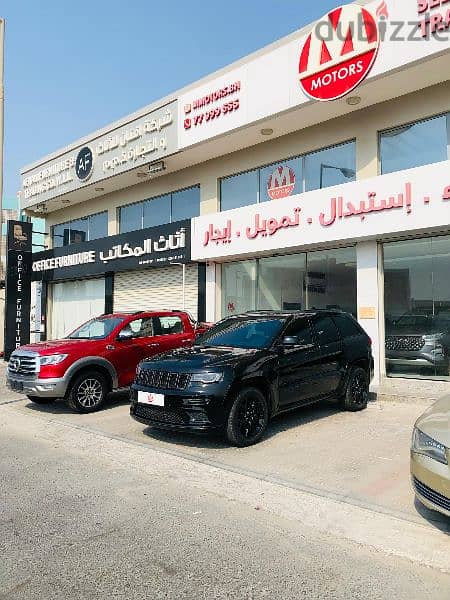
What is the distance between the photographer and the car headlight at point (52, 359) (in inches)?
348

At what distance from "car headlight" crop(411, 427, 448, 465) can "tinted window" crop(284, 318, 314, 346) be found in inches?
134

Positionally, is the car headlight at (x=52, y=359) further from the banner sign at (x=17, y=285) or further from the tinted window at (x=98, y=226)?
the banner sign at (x=17, y=285)

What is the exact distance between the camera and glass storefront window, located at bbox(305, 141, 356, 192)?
12633 mm

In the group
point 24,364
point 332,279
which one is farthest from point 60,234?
point 24,364

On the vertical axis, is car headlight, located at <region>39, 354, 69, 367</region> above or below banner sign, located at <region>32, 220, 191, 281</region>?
below

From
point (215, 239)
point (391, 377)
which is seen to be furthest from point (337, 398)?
point (215, 239)

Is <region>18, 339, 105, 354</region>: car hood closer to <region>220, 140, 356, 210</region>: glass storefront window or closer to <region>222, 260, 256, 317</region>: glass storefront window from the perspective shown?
<region>222, 260, 256, 317</region>: glass storefront window

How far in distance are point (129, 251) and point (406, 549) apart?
14979 mm

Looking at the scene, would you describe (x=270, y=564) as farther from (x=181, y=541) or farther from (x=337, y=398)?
(x=337, y=398)

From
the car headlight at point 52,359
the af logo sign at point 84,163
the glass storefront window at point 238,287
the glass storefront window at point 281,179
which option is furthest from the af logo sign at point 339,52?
the af logo sign at point 84,163

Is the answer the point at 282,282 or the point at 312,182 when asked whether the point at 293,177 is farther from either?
the point at 282,282

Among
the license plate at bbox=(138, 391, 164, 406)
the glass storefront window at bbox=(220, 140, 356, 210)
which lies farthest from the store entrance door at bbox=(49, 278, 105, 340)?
the license plate at bbox=(138, 391, 164, 406)

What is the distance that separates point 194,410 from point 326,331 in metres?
2.99

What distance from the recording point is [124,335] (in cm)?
982
